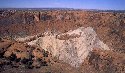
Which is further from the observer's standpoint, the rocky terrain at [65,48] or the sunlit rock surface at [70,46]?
the sunlit rock surface at [70,46]

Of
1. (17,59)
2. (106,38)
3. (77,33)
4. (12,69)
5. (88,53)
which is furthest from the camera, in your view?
(106,38)

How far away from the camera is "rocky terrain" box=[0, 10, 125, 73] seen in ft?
56.5

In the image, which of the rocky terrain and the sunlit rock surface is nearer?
the rocky terrain

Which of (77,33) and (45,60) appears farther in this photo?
(77,33)

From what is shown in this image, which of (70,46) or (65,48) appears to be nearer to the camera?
(65,48)

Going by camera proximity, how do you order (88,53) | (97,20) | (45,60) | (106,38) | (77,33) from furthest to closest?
(97,20) → (106,38) → (77,33) → (88,53) → (45,60)

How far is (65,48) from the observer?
24.9 metres

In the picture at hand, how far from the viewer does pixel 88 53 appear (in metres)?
25.2

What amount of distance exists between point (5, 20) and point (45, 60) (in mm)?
36190

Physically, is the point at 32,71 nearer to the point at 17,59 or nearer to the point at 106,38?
the point at 17,59

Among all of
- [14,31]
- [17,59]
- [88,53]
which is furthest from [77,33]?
[14,31]

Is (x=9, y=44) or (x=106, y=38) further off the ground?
(x=9, y=44)

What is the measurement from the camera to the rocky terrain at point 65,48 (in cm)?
1723

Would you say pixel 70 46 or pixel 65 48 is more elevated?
pixel 70 46
